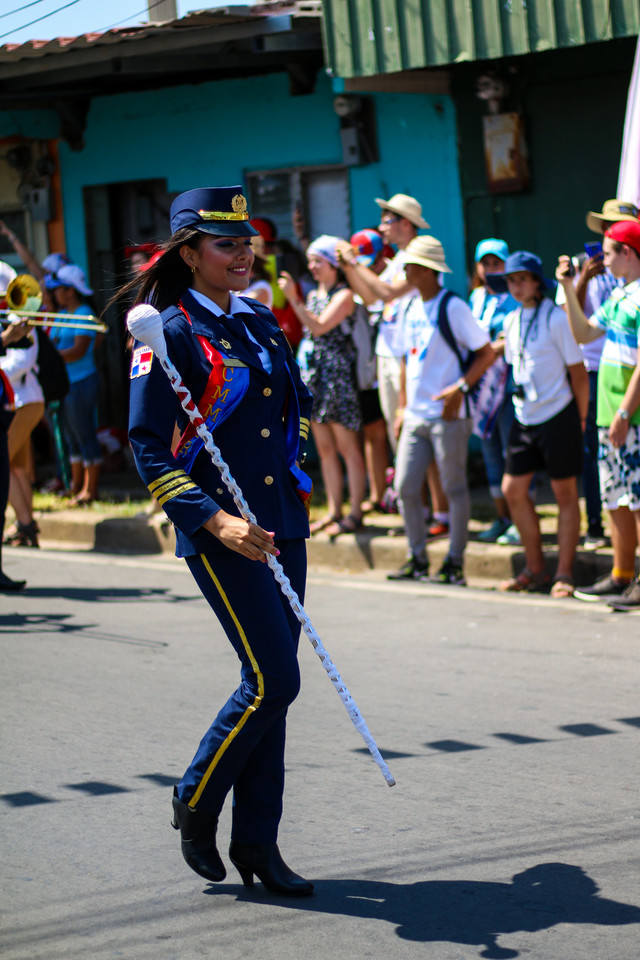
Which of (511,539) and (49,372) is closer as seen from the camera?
(511,539)

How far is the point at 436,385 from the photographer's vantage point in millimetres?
8578

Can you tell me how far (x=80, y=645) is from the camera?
757 cm

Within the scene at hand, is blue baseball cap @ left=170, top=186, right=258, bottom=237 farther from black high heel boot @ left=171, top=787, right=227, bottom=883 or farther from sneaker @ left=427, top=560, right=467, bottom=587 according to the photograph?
sneaker @ left=427, top=560, right=467, bottom=587

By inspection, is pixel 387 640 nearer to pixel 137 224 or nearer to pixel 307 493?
pixel 307 493

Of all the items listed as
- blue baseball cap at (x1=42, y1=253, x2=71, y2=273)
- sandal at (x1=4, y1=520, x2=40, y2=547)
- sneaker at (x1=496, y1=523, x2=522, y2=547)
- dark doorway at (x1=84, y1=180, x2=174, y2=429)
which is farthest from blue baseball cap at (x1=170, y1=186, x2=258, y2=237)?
dark doorway at (x1=84, y1=180, x2=174, y2=429)

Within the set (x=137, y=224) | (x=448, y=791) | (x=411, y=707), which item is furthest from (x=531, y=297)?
(x=137, y=224)

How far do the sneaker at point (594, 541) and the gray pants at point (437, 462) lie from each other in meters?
0.82

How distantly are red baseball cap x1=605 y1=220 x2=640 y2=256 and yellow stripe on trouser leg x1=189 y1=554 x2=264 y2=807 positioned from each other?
4276mm

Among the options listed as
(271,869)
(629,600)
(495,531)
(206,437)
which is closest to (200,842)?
(271,869)

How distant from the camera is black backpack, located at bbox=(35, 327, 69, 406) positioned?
35.1ft

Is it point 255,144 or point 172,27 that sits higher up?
point 172,27

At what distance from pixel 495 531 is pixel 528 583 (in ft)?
3.22

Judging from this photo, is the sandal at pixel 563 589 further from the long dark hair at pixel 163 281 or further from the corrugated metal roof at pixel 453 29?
the long dark hair at pixel 163 281

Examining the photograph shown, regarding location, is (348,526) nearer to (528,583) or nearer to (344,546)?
(344,546)
